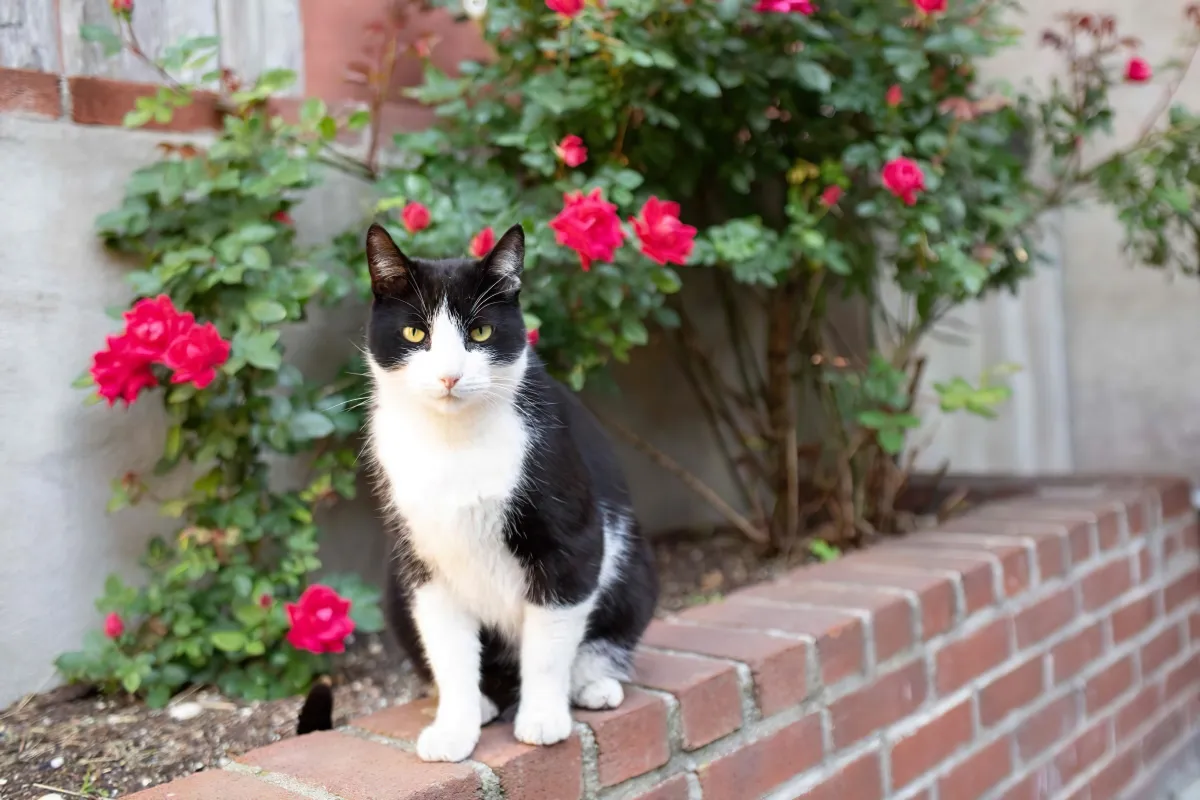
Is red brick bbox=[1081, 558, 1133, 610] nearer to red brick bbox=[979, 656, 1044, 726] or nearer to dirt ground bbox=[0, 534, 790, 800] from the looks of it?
red brick bbox=[979, 656, 1044, 726]

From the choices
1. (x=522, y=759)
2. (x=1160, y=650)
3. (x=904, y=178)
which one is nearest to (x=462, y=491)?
(x=522, y=759)

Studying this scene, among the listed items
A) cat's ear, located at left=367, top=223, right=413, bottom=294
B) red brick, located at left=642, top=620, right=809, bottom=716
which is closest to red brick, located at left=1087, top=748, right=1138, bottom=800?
red brick, located at left=642, top=620, right=809, bottom=716

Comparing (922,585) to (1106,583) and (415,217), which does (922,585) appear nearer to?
(1106,583)

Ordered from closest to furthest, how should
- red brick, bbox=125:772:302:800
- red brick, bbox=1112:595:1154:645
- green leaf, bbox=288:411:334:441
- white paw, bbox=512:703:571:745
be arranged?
red brick, bbox=125:772:302:800 → white paw, bbox=512:703:571:745 → green leaf, bbox=288:411:334:441 → red brick, bbox=1112:595:1154:645

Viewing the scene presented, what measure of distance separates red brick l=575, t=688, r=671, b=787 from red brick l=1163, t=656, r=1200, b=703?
1486 mm

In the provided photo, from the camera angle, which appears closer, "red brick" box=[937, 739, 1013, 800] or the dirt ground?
the dirt ground

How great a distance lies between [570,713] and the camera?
979mm

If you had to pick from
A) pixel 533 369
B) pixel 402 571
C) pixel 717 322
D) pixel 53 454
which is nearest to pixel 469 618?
pixel 402 571

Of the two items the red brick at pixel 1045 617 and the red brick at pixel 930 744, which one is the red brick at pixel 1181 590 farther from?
the red brick at pixel 930 744

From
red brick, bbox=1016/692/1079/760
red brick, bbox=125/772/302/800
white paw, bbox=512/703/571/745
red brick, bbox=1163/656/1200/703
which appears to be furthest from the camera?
red brick, bbox=1163/656/1200/703

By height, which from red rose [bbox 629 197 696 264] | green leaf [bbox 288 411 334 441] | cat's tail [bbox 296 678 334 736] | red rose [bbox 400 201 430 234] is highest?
red rose [bbox 400 201 430 234]

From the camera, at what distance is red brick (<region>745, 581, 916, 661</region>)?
131cm

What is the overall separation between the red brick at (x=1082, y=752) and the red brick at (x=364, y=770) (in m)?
1.23

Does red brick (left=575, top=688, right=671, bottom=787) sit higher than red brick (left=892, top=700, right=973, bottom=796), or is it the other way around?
red brick (left=575, top=688, right=671, bottom=787)
